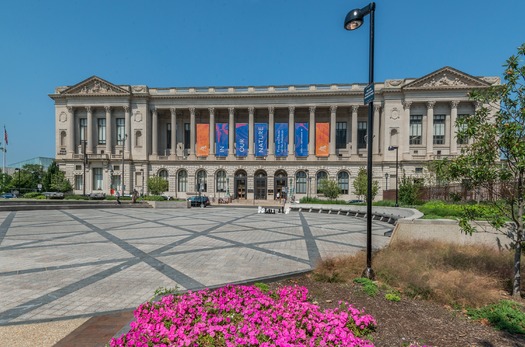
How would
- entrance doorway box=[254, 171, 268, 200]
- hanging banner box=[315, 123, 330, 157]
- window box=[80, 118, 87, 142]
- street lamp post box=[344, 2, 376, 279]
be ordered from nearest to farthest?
1. street lamp post box=[344, 2, 376, 279]
2. hanging banner box=[315, 123, 330, 157]
3. entrance doorway box=[254, 171, 268, 200]
4. window box=[80, 118, 87, 142]

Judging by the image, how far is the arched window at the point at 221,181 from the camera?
5344 centimetres

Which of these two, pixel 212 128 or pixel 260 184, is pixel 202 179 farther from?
pixel 260 184

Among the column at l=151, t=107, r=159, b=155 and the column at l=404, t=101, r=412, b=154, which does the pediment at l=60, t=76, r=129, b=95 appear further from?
the column at l=404, t=101, r=412, b=154

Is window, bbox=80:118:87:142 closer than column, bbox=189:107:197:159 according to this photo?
No

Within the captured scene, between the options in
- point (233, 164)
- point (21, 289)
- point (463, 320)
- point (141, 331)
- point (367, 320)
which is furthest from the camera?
point (233, 164)

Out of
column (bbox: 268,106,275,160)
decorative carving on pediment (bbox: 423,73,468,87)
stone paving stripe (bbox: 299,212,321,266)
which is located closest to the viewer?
stone paving stripe (bbox: 299,212,321,266)

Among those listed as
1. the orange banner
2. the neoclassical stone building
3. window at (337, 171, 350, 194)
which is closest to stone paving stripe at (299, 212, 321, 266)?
the neoclassical stone building

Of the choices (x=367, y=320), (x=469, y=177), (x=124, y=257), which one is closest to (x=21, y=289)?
(x=124, y=257)

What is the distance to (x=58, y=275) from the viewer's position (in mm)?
6570

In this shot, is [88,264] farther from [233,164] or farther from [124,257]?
[233,164]

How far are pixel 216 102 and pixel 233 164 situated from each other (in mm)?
12813

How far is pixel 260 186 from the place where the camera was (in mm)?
53281

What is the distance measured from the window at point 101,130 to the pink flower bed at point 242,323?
195 ft

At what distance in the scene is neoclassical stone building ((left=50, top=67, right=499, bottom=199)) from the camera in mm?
50469
